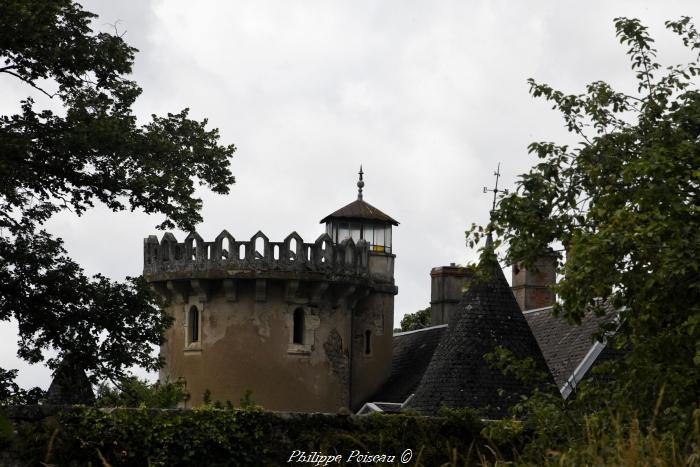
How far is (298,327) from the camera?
1411 inches

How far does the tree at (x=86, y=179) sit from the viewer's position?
757 inches

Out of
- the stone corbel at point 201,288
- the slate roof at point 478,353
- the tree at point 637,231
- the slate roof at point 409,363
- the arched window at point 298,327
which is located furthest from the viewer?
the slate roof at point 409,363

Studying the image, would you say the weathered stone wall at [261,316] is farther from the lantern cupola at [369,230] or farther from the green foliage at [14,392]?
the green foliage at [14,392]

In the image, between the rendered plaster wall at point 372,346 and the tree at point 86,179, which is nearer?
the tree at point 86,179

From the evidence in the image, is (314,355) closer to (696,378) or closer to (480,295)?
(480,295)

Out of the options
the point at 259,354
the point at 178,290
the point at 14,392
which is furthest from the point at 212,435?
the point at 178,290

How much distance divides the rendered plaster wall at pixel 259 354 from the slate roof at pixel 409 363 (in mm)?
1598

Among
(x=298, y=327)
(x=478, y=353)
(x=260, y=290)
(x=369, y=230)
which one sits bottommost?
(x=478, y=353)

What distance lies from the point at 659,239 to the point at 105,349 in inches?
351

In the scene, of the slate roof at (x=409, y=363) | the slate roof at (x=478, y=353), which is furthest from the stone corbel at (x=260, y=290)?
the slate roof at (x=478, y=353)

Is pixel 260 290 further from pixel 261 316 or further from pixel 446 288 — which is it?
pixel 446 288

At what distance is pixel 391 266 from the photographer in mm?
39344

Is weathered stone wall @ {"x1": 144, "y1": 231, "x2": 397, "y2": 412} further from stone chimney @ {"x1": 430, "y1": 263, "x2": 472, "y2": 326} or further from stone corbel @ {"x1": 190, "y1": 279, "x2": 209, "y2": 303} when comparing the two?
stone chimney @ {"x1": 430, "y1": 263, "x2": 472, "y2": 326}

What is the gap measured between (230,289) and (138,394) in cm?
1114
